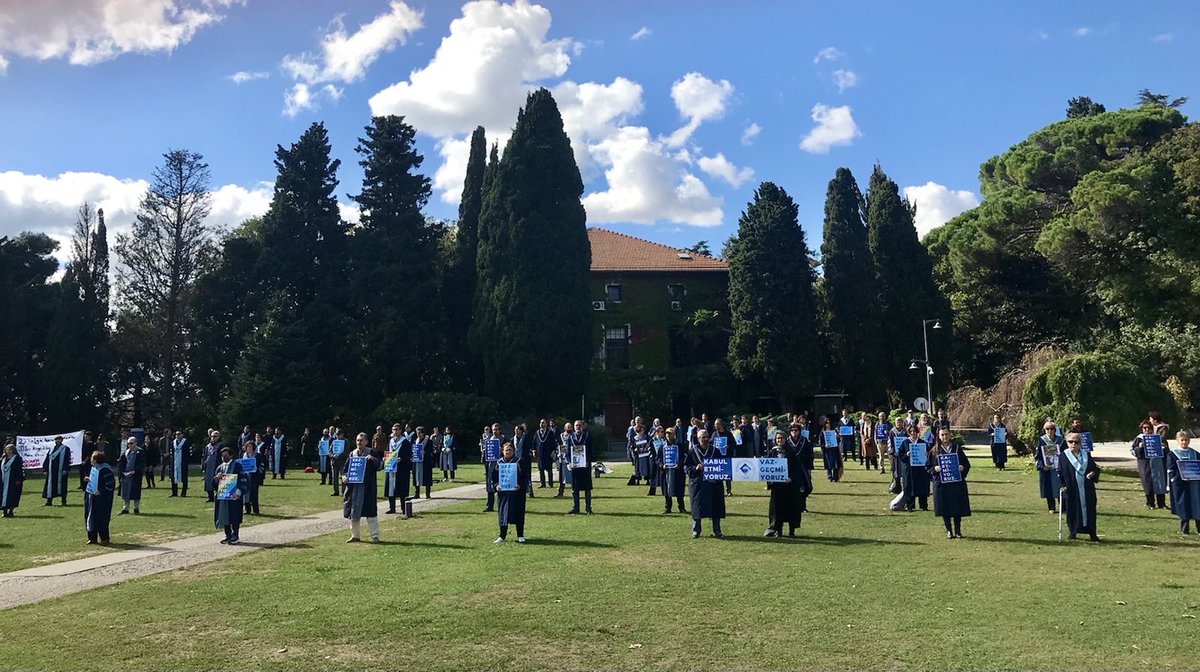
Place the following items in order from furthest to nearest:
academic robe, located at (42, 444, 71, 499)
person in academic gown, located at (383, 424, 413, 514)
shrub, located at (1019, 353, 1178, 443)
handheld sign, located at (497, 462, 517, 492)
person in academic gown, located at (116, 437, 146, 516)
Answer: shrub, located at (1019, 353, 1178, 443)
academic robe, located at (42, 444, 71, 499)
person in academic gown, located at (116, 437, 146, 516)
person in academic gown, located at (383, 424, 413, 514)
handheld sign, located at (497, 462, 517, 492)

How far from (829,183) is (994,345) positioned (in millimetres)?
13962

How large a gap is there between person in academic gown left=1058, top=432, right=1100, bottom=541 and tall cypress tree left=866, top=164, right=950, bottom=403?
39.1 m

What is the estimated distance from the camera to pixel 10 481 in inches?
795

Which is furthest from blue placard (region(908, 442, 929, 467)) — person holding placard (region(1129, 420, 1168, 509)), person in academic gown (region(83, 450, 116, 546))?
person in academic gown (region(83, 450, 116, 546))

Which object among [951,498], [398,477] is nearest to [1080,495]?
[951,498]

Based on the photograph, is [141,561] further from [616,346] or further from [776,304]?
[616,346]

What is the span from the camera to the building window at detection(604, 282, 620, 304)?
54.9 metres

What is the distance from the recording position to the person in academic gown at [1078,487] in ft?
42.8

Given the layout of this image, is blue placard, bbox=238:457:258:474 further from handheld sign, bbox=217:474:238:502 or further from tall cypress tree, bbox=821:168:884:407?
tall cypress tree, bbox=821:168:884:407

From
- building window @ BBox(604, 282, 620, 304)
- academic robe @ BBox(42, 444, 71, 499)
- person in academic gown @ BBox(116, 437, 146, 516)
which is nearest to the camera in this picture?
person in academic gown @ BBox(116, 437, 146, 516)

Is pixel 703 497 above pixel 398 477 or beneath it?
beneath

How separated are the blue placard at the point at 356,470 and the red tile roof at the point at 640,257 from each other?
4027cm

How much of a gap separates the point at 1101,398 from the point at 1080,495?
48.7 feet

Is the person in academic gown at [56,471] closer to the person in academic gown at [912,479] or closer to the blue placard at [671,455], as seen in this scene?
the blue placard at [671,455]
